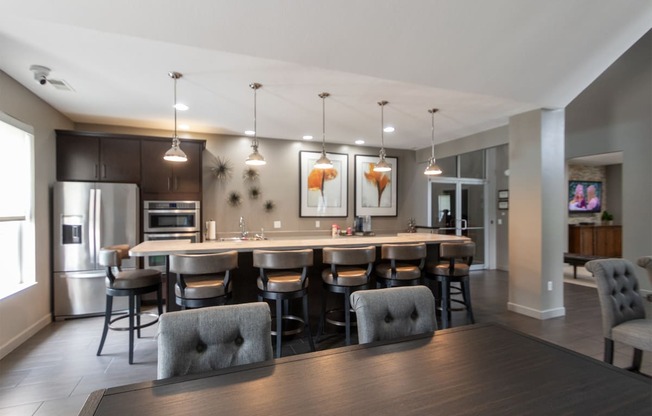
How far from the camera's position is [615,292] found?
2430 mm

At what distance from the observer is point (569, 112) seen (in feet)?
21.4

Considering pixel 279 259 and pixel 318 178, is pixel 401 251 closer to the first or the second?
pixel 279 259

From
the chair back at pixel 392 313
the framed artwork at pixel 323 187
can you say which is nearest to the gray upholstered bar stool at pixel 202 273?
the chair back at pixel 392 313

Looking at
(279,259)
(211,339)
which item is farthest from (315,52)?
(211,339)

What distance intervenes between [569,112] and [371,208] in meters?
4.47

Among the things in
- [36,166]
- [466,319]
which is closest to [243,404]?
[466,319]

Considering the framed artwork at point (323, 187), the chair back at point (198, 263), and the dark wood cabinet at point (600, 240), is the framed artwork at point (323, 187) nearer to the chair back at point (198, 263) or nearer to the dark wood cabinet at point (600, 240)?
the chair back at point (198, 263)

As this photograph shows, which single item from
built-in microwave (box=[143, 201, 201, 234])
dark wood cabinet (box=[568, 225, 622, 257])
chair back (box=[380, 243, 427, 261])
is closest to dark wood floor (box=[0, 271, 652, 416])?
chair back (box=[380, 243, 427, 261])

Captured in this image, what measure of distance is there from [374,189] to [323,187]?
1.11 m

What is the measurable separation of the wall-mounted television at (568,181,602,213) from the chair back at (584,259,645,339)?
688 centimetres

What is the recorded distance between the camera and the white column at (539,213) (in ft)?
13.0

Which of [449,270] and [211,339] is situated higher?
[211,339]

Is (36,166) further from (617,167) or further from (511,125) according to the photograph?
(617,167)

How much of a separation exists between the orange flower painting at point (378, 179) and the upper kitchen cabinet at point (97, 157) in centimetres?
398
